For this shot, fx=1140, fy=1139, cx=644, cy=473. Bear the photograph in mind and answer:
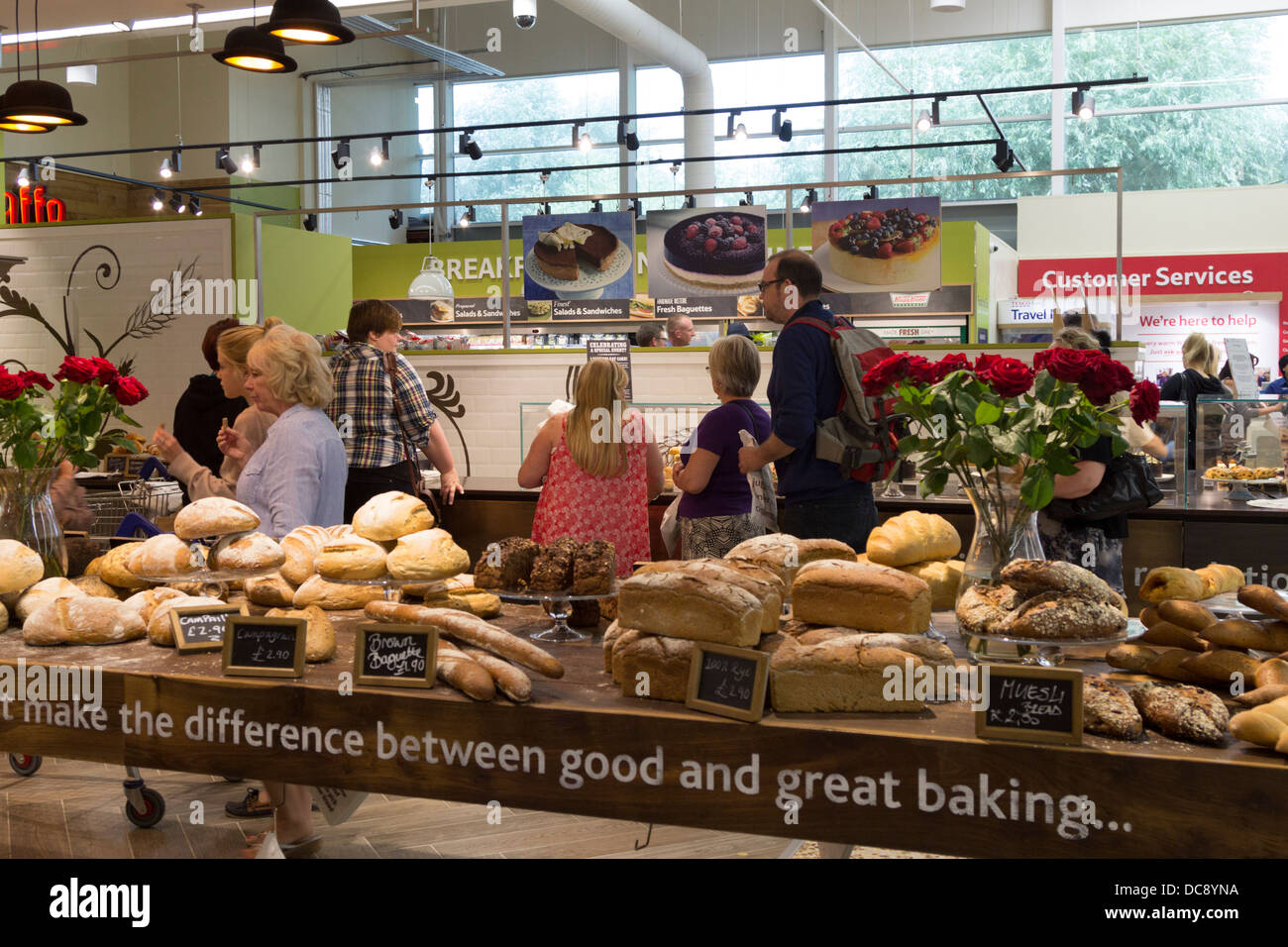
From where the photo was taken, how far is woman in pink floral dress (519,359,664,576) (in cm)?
329

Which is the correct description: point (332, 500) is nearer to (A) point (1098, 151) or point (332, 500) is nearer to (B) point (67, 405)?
(B) point (67, 405)

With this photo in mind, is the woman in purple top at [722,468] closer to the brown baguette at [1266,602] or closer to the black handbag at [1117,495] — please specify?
the black handbag at [1117,495]

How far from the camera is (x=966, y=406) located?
1747mm

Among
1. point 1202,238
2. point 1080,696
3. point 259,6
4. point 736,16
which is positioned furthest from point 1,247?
point 1202,238

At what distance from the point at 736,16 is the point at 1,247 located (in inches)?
394

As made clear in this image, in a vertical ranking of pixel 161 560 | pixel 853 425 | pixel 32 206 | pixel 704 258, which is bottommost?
pixel 161 560

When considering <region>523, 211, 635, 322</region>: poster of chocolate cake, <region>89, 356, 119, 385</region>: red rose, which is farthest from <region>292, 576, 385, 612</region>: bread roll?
<region>523, 211, 635, 322</region>: poster of chocolate cake

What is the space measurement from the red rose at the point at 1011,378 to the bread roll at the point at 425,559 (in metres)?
0.94

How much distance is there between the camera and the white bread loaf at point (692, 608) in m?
1.60

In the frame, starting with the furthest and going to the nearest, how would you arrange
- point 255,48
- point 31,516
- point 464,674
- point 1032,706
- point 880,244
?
1. point 880,244
2. point 255,48
3. point 31,516
4. point 464,674
5. point 1032,706

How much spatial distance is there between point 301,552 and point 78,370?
0.63 meters

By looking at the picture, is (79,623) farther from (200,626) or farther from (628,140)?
(628,140)

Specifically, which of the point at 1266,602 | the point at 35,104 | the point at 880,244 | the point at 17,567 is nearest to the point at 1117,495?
the point at 1266,602

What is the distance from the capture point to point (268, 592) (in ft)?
6.86
